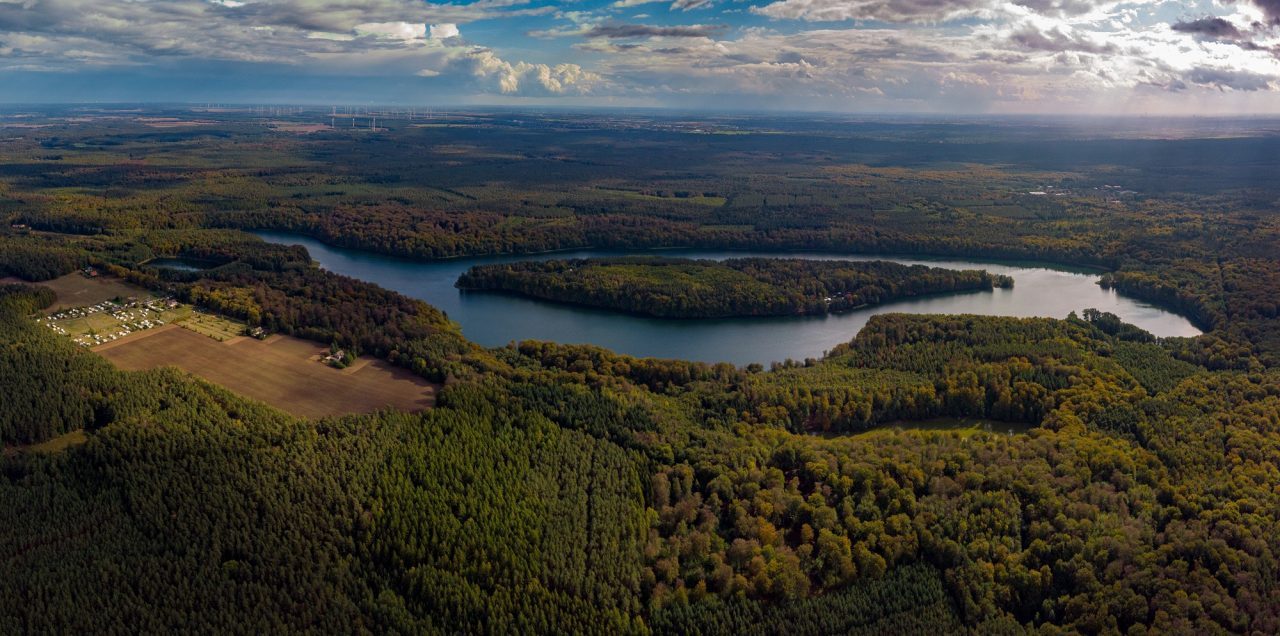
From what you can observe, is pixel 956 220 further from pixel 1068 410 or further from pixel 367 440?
pixel 367 440

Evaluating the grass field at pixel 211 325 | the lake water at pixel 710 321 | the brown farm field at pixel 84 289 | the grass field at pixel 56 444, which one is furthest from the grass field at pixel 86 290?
the grass field at pixel 56 444

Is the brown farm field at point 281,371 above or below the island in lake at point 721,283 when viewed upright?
below

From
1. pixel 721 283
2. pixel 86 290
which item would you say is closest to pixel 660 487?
pixel 721 283

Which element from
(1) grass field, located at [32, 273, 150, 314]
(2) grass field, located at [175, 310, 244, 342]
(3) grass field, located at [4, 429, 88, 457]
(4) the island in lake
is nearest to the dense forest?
(3) grass field, located at [4, 429, 88, 457]

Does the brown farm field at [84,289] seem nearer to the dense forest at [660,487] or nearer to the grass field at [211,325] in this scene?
the dense forest at [660,487]

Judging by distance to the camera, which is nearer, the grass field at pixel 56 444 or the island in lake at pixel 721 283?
the grass field at pixel 56 444

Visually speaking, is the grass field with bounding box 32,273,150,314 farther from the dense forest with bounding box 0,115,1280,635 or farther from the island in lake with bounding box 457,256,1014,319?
the island in lake with bounding box 457,256,1014,319

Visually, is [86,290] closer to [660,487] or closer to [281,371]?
[281,371]
